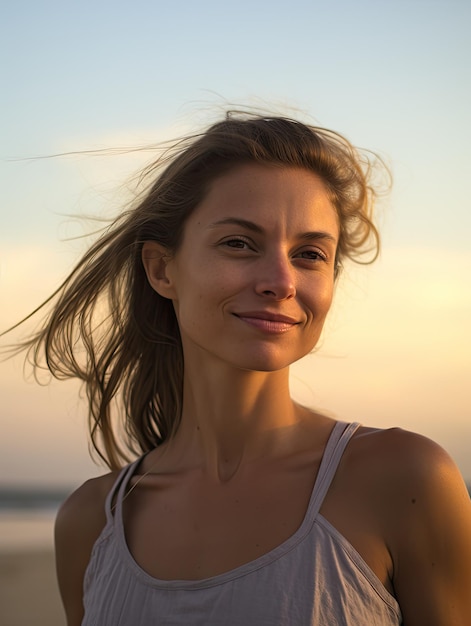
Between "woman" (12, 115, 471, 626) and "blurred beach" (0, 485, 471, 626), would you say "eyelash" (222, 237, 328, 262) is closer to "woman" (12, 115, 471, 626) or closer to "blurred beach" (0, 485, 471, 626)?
"woman" (12, 115, 471, 626)

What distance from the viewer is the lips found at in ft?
9.23

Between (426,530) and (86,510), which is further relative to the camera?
(86,510)

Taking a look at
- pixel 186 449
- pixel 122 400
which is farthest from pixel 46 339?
pixel 186 449

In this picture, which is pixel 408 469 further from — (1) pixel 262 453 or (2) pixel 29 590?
(2) pixel 29 590

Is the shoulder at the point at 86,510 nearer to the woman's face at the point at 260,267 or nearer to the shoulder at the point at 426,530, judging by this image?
the woman's face at the point at 260,267

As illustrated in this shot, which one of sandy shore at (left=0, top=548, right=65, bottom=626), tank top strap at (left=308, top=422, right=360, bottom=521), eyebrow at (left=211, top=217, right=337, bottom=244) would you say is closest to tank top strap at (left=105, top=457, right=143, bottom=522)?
tank top strap at (left=308, top=422, right=360, bottom=521)

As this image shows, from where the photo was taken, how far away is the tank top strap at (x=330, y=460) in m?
2.66

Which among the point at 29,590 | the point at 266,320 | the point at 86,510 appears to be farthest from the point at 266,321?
the point at 29,590

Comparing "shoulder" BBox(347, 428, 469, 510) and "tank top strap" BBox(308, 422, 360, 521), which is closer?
"shoulder" BBox(347, 428, 469, 510)

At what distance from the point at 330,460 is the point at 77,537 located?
3.47ft

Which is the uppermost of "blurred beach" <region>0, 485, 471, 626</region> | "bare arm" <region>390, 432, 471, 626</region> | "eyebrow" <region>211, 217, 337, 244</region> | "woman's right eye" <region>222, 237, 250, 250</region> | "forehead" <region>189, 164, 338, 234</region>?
"forehead" <region>189, 164, 338, 234</region>

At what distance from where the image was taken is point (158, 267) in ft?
10.8

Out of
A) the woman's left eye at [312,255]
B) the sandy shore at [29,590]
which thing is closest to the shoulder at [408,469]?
the woman's left eye at [312,255]

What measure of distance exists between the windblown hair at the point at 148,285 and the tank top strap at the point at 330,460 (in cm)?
78
